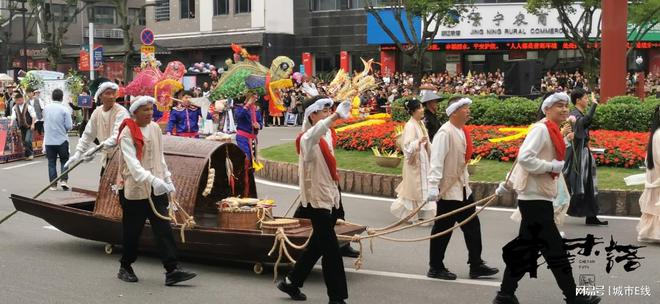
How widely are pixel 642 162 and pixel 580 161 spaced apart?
9.66ft

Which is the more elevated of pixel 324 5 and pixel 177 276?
pixel 324 5

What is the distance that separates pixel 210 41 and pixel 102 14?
649 inches

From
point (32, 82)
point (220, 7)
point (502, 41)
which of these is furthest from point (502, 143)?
point (220, 7)

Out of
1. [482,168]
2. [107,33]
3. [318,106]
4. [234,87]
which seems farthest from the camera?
[107,33]

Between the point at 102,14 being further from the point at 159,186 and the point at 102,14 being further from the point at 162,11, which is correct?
the point at 159,186

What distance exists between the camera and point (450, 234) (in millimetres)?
8305

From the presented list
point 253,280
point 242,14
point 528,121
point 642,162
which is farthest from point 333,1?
point 253,280

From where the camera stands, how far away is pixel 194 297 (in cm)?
770

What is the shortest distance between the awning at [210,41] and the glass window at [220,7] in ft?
4.57

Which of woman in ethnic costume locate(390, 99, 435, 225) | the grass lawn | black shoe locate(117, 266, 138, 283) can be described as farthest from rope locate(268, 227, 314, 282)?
the grass lawn

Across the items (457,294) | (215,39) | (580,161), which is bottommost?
(457,294)

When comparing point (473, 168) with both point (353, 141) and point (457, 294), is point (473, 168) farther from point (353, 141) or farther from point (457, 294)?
point (457, 294)

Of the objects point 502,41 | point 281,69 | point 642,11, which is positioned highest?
point 642,11

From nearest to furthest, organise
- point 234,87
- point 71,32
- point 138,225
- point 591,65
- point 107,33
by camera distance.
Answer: point 138,225 → point 234,87 → point 591,65 → point 107,33 → point 71,32
